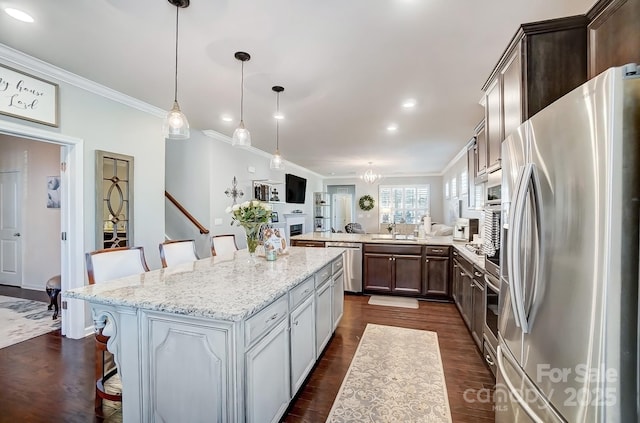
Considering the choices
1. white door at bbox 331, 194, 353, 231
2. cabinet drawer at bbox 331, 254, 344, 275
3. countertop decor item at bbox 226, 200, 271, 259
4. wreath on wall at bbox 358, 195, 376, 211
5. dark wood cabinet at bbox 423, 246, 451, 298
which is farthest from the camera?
white door at bbox 331, 194, 353, 231

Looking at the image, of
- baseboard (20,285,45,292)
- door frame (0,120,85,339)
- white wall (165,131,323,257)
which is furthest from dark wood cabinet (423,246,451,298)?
baseboard (20,285,45,292)

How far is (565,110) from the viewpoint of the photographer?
1.00m

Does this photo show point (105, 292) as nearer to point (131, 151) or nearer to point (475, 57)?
point (131, 151)

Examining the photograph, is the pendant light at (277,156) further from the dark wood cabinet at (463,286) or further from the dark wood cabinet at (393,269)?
the dark wood cabinet at (463,286)

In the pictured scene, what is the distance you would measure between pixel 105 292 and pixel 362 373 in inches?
77.7

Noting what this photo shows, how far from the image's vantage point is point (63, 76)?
9.41 feet

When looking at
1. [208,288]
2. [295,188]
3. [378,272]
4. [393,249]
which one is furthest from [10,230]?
[393,249]

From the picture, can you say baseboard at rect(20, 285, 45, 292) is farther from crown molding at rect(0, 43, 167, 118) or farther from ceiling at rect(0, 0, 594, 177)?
ceiling at rect(0, 0, 594, 177)

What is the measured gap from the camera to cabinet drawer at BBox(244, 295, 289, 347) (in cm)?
141

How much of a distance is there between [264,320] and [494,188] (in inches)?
72.4

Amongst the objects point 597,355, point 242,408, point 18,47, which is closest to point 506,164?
point 597,355

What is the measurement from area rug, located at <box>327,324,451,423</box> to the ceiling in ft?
8.84

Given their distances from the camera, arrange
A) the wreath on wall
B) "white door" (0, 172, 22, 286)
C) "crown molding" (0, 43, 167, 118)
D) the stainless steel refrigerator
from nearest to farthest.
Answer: the stainless steel refrigerator
"crown molding" (0, 43, 167, 118)
"white door" (0, 172, 22, 286)
the wreath on wall

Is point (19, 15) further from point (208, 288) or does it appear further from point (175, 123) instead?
point (208, 288)
